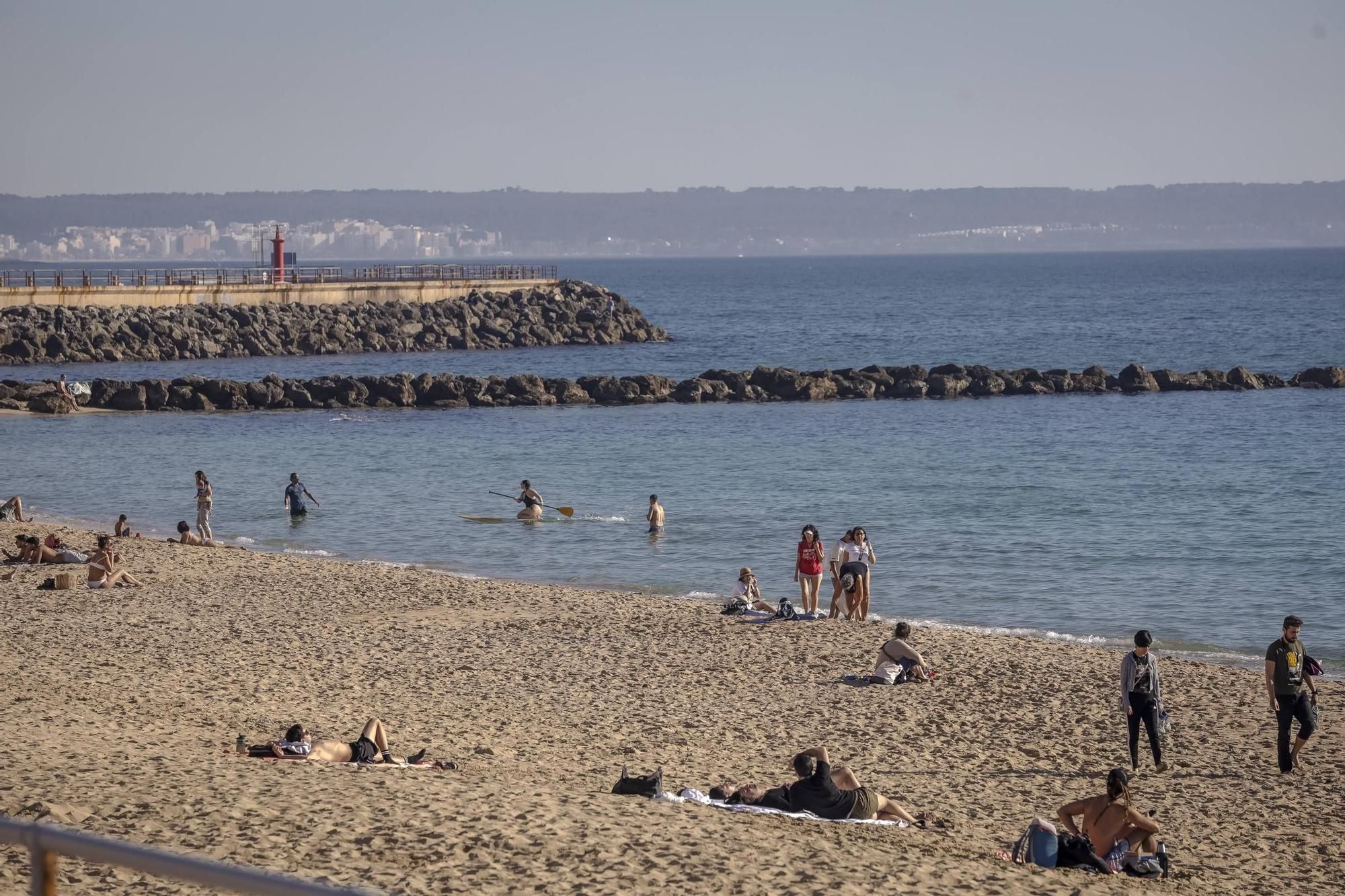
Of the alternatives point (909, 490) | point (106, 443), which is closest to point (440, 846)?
point (909, 490)

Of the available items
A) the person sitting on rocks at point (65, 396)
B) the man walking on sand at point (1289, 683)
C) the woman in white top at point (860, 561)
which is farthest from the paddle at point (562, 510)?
the person sitting on rocks at point (65, 396)

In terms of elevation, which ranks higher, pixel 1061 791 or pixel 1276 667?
pixel 1276 667

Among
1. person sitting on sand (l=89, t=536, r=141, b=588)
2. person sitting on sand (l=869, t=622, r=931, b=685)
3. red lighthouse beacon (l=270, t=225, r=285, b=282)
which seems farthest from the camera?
red lighthouse beacon (l=270, t=225, r=285, b=282)

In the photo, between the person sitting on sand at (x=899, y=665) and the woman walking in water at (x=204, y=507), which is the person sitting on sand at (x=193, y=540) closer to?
the woman walking in water at (x=204, y=507)

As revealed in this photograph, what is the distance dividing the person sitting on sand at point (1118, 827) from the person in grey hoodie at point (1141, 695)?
92.7 inches

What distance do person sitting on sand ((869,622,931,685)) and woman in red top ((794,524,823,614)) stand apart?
3258 mm

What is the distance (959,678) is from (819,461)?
20509 mm

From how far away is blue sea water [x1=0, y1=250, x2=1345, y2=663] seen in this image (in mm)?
21797

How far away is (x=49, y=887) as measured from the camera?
4.11 metres

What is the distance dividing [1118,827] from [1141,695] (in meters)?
2.62

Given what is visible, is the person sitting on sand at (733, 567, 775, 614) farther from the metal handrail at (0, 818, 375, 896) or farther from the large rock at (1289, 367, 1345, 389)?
the large rock at (1289, 367, 1345, 389)

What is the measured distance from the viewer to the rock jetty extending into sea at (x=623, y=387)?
4584 centimetres

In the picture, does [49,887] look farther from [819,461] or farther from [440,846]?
[819,461]

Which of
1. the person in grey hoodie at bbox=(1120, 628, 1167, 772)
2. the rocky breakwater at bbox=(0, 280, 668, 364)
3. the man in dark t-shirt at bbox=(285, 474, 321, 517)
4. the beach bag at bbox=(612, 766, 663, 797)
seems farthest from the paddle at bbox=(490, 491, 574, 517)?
the rocky breakwater at bbox=(0, 280, 668, 364)
